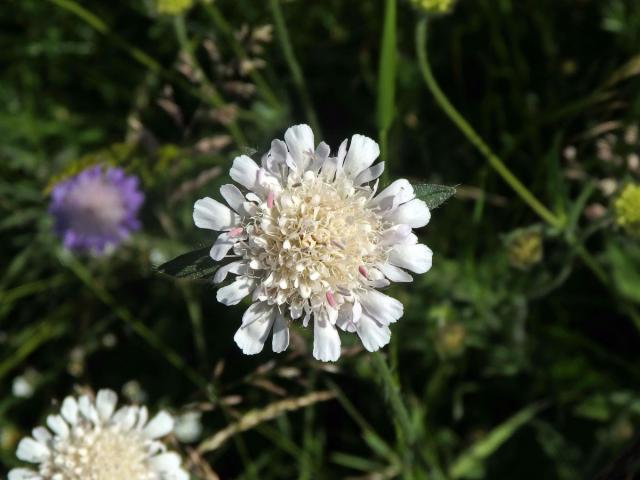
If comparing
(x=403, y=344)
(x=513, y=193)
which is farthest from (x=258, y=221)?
(x=513, y=193)

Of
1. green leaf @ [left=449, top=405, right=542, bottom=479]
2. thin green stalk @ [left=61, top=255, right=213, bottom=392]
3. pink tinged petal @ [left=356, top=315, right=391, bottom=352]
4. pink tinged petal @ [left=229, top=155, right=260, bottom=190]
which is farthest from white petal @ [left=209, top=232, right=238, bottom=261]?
green leaf @ [left=449, top=405, right=542, bottom=479]

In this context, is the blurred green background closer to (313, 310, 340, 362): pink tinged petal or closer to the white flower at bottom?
the white flower at bottom

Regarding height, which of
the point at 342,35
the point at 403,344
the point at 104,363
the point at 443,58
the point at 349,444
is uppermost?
the point at 342,35

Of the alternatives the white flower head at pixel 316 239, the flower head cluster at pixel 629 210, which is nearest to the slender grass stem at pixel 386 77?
the white flower head at pixel 316 239

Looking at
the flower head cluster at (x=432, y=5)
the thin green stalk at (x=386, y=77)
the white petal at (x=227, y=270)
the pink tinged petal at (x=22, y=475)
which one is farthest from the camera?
the flower head cluster at (x=432, y=5)

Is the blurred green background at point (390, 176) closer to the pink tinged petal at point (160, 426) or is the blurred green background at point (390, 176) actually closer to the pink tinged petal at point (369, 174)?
the pink tinged petal at point (160, 426)

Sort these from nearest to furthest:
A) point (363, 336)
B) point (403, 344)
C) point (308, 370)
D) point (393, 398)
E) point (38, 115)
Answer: point (363, 336) → point (393, 398) → point (308, 370) → point (403, 344) → point (38, 115)

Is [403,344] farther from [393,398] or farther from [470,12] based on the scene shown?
[470,12]
